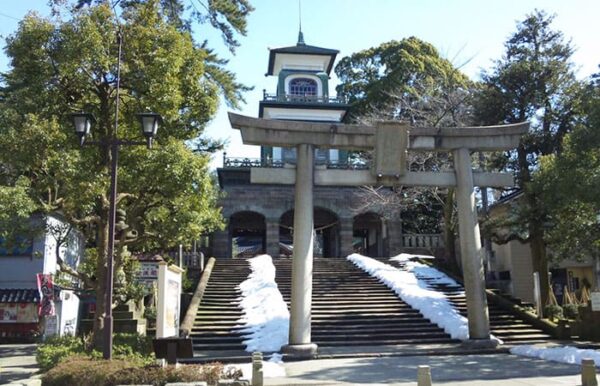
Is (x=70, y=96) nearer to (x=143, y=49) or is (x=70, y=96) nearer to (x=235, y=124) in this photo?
(x=143, y=49)

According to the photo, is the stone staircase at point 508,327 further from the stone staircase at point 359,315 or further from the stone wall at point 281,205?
the stone wall at point 281,205

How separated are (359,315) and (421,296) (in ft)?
9.54

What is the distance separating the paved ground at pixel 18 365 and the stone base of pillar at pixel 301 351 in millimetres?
5987

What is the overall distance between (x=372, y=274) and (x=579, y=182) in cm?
1178

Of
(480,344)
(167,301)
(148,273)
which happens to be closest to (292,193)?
(148,273)

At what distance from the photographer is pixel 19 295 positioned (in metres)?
21.5

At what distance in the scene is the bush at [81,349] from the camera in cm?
1270

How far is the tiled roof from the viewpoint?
21.3 m

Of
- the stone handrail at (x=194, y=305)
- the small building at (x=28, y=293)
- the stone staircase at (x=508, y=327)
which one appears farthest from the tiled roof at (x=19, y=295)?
the stone staircase at (x=508, y=327)

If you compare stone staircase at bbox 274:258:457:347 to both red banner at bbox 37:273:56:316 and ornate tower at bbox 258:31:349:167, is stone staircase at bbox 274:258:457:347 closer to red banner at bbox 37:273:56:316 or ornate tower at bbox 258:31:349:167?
red banner at bbox 37:273:56:316

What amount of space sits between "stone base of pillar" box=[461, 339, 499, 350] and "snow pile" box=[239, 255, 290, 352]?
17.0 feet

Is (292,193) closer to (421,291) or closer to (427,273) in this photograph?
(427,273)

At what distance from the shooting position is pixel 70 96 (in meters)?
14.6

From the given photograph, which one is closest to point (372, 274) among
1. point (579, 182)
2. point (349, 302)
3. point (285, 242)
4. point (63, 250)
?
point (349, 302)
